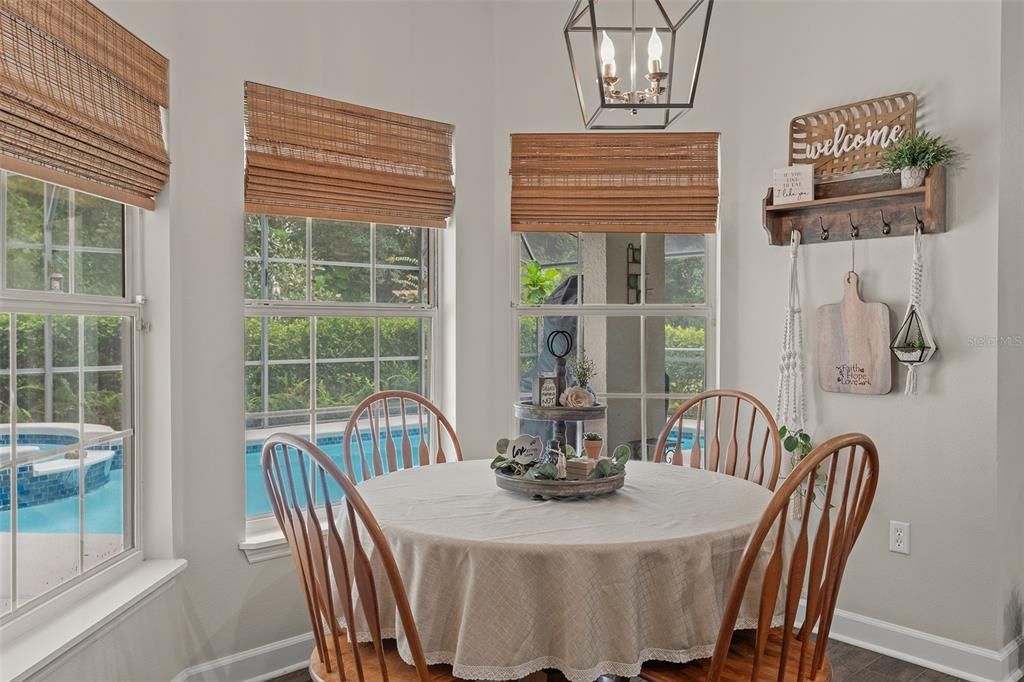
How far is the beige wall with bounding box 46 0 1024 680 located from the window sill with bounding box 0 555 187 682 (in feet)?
0.32

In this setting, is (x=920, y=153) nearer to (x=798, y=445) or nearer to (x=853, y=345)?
(x=853, y=345)

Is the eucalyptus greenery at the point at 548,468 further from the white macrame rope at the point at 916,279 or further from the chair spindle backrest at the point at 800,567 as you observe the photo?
the white macrame rope at the point at 916,279

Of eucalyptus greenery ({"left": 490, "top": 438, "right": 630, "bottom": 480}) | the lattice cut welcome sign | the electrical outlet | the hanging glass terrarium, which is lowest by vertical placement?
the electrical outlet

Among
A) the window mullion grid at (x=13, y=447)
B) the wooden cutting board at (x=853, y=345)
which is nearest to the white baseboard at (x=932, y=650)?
the wooden cutting board at (x=853, y=345)

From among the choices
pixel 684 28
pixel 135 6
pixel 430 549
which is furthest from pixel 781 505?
pixel 684 28

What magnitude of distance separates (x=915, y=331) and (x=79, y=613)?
2.82m

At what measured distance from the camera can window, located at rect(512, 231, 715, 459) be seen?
3.40 m

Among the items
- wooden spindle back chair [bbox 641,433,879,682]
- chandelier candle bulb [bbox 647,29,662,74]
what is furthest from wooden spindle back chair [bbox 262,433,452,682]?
chandelier candle bulb [bbox 647,29,662,74]

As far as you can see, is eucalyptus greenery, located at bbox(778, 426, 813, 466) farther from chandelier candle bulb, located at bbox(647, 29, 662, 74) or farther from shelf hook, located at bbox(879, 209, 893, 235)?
chandelier candle bulb, located at bbox(647, 29, 662, 74)

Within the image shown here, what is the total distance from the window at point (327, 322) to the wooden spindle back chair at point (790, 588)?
1715 millimetres

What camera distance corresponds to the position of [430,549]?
5.38ft

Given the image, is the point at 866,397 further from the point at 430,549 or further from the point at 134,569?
the point at 134,569

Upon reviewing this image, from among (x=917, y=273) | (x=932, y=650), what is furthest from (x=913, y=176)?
(x=932, y=650)

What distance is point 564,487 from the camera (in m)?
1.96
